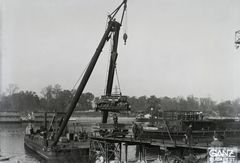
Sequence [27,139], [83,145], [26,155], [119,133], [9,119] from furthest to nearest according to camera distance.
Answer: [9,119] < [27,139] < [26,155] < [83,145] < [119,133]

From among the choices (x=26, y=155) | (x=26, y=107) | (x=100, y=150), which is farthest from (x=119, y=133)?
(x=26, y=107)

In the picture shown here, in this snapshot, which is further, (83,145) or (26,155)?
(26,155)

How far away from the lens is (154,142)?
Result: 77.6 feet

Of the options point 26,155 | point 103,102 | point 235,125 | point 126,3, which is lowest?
point 26,155

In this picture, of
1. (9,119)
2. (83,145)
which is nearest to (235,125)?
(83,145)

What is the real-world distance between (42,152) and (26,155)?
22.6 ft

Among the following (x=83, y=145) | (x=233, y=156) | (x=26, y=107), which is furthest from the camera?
(x=26, y=107)

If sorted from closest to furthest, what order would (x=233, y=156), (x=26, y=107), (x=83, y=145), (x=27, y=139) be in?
(x=233, y=156)
(x=83, y=145)
(x=27, y=139)
(x=26, y=107)

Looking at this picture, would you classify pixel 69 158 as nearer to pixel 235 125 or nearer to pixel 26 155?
pixel 26 155

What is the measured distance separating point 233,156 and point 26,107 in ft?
399

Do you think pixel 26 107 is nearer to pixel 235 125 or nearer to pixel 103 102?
pixel 235 125

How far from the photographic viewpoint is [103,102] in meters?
23.5

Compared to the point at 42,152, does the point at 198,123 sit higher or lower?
higher

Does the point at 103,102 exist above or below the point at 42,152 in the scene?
above
